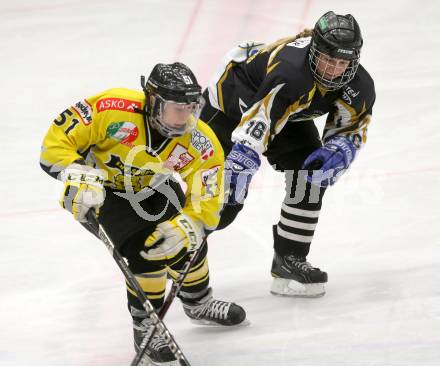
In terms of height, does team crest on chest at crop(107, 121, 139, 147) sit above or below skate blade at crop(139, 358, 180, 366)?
above

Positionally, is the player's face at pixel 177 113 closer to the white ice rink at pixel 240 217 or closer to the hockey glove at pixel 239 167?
the hockey glove at pixel 239 167

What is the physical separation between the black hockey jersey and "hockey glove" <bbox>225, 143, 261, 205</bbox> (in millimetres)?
31

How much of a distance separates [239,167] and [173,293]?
522 mm

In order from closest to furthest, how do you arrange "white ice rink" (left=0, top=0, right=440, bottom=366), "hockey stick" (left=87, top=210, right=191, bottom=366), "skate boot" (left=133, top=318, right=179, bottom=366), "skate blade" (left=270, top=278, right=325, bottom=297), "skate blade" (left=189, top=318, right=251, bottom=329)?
"hockey stick" (left=87, top=210, right=191, bottom=366) → "skate boot" (left=133, top=318, right=179, bottom=366) → "white ice rink" (left=0, top=0, right=440, bottom=366) → "skate blade" (left=189, top=318, right=251, bottom=329) → "skate blade" (left=270, top=278, right=325, bottom=297)

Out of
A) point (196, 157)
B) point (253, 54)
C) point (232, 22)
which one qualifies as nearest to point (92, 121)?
point (196, 157)

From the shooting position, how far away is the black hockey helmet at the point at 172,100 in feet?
9.81

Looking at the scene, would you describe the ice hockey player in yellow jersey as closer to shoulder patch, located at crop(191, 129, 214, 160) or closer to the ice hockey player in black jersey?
shoulder patch, located at crop(191, 129, 214, 160)

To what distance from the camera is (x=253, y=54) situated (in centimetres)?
380

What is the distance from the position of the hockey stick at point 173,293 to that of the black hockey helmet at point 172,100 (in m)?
0.47

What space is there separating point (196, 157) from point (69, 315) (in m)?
1.00

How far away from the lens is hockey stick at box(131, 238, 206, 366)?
3.19 meters

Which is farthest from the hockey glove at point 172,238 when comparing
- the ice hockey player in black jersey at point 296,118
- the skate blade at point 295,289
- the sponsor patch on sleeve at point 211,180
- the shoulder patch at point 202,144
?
the skate blade at point 295,289

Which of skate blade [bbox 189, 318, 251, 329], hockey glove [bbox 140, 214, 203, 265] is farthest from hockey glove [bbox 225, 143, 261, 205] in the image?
skate blade [bbox 189, 318, 251, 329]

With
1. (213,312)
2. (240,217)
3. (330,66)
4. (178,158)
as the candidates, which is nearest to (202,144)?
(178,158)
